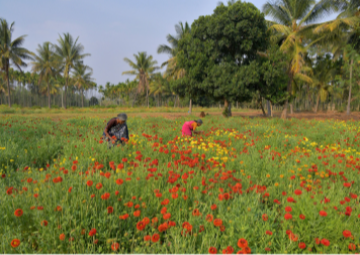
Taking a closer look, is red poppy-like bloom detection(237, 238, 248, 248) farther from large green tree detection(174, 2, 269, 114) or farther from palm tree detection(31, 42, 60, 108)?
palm tree detection(31, 42, 60, 108)

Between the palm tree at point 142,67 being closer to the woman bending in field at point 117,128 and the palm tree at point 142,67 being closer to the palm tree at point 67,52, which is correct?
the palm tree at point 67,52

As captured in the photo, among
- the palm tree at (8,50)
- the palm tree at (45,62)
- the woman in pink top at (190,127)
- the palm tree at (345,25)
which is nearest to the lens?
the woman in pink top at (190,127)

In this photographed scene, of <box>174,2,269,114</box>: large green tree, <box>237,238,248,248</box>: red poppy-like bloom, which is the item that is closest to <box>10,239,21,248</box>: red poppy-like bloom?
<box>237,238,248,248</box>: red poppy-like bloom

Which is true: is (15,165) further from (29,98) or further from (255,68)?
(29,98)

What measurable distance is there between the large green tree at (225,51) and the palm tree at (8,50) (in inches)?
1034

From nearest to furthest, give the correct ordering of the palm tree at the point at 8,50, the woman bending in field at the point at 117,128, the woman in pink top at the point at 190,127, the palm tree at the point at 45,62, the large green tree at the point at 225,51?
the woman bending in field at the point at 117,128 < the woman in pink top at the point at 190,127 < the large green tree at the point at 225,51 < the palm tree at the point at 8,50 < the palm tree at the point at 45,62

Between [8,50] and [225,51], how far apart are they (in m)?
30.4

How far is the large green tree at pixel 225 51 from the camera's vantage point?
1453 centimetres

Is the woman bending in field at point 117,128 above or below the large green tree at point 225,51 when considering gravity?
below

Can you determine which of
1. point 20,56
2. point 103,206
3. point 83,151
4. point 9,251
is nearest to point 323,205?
point 103,206

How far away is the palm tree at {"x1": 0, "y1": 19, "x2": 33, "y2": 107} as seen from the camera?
91.9 ft

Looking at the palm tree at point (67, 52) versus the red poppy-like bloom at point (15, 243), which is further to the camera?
the palm tree at point (67, 52)

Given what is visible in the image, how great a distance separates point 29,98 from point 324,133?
294 feet

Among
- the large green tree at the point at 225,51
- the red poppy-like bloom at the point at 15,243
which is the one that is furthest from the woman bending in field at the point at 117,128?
the large green tree at the point at 225,51
